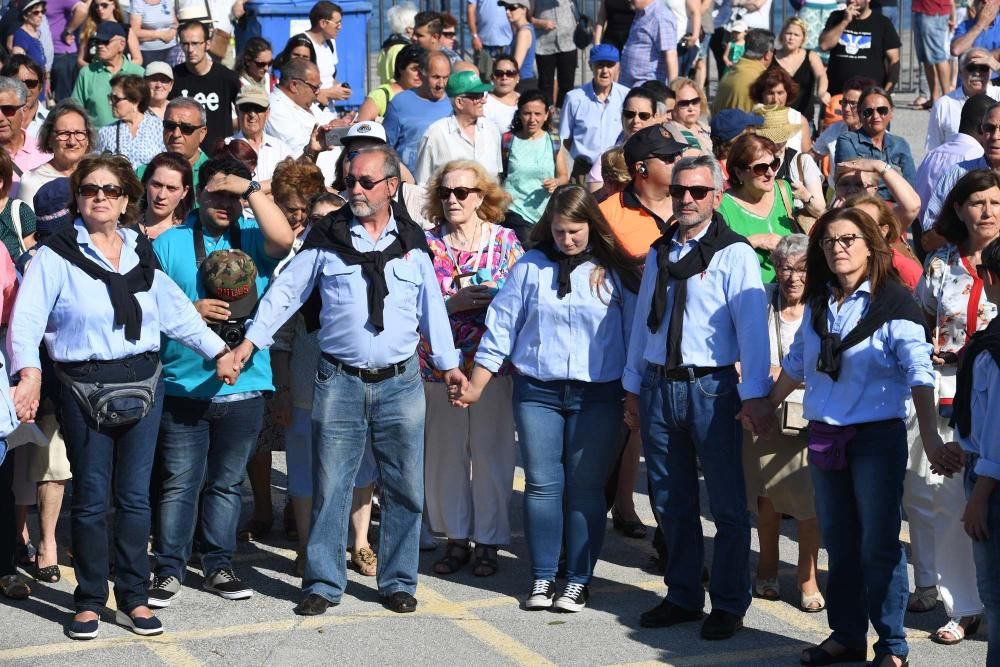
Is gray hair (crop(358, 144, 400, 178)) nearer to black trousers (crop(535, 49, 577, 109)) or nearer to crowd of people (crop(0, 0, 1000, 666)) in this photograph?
crowd of people (crop(0, 0, 1000, 666))

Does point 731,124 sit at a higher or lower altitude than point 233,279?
higher

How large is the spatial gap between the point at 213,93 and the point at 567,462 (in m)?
5.70

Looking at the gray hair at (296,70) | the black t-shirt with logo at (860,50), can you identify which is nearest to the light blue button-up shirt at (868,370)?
the gray hair at (296,70)

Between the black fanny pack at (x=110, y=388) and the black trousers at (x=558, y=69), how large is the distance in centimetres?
1012

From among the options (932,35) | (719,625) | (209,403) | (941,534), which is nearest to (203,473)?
(209,403)

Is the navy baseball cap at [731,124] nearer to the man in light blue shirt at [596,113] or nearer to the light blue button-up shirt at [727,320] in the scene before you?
the light blue button-up shirt at [727,320]

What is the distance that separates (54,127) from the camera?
26.0 feet

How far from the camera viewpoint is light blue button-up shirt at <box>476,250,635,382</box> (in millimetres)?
6656

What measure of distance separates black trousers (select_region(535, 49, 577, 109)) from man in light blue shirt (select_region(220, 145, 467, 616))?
30.7 ft

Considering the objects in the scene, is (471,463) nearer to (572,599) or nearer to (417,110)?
(572,599)

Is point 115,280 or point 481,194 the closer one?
point 115,280

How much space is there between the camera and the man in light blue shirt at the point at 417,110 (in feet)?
36.2

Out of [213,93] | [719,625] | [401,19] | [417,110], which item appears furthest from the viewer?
[401,19]

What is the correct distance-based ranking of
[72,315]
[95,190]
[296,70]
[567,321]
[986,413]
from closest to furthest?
[986,413], [72,315], [95,190], [567,321], [296,70]
